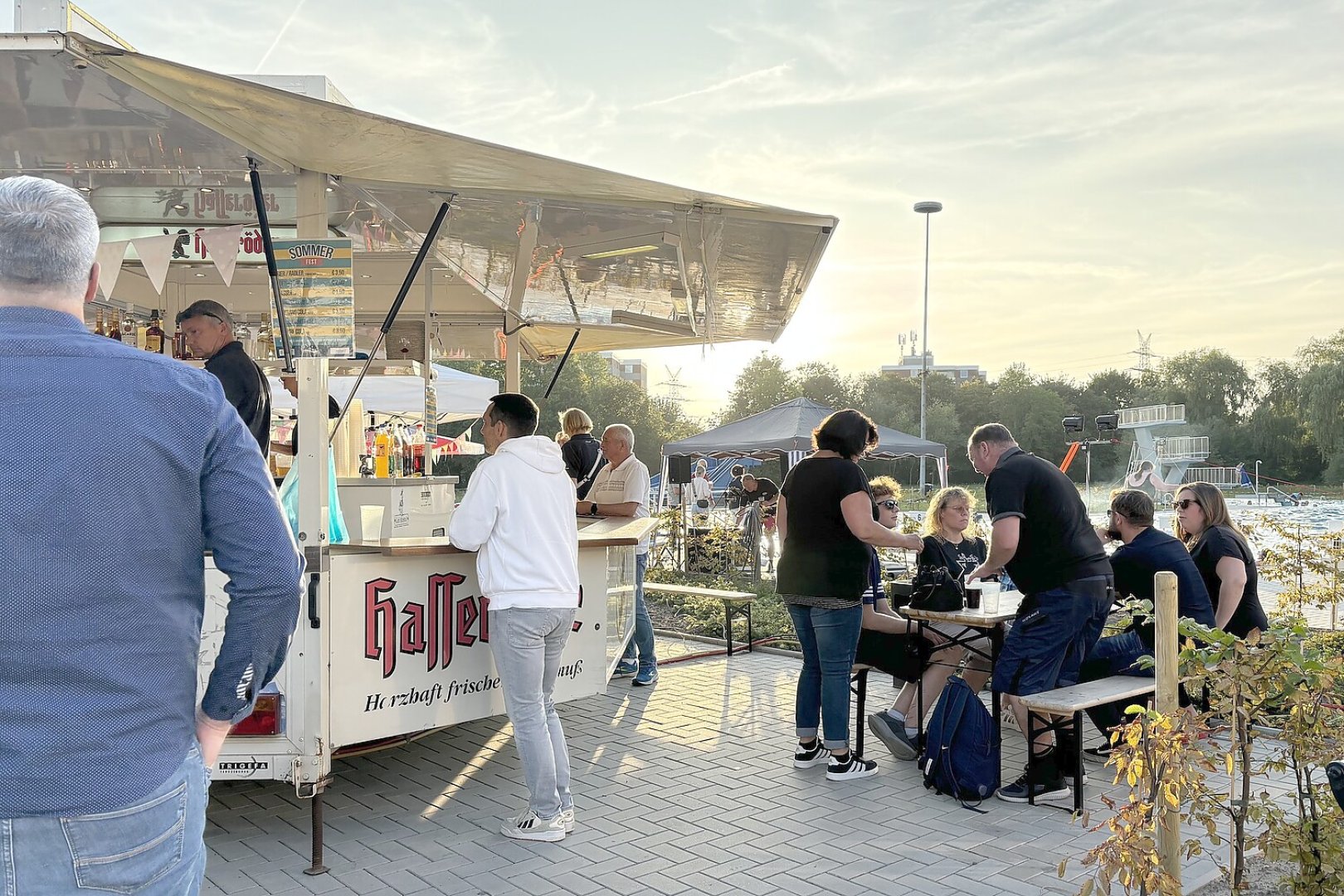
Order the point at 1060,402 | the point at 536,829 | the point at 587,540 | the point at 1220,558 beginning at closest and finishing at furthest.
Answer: the point at 536,829 → the point at 587,540 → the point at 1220,558 → the point at 1060,402

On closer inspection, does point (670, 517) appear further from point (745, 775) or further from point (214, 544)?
point (214, 544)

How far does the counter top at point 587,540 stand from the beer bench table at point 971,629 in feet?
5.14

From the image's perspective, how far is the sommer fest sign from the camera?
449 centimetres

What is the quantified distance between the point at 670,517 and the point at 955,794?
1068 centimetres

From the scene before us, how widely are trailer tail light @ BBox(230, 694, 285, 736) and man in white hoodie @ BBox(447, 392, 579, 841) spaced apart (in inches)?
33.4

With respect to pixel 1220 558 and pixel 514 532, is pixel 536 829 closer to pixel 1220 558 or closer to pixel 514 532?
pixel 514 532

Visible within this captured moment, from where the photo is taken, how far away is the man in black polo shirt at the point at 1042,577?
16.0 ft

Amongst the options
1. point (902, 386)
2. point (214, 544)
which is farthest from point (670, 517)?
point (902, 386)

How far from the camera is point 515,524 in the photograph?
14.0 feet

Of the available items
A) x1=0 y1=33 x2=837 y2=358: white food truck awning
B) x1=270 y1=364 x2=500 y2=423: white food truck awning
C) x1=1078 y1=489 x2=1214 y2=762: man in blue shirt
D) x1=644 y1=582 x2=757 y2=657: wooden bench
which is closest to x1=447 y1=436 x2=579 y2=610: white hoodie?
x1=0 y1=33 x2=837 y2=358: white food truck awning

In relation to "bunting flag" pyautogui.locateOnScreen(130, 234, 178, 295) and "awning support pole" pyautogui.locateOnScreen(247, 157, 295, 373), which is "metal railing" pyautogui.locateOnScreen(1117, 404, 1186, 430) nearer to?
"bunting flag" pyautogui.locateOnScreen(130, 234, 178, 295)

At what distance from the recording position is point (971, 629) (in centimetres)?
579

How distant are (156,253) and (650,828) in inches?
166

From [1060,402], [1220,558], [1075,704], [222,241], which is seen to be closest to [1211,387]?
[1060,402]
